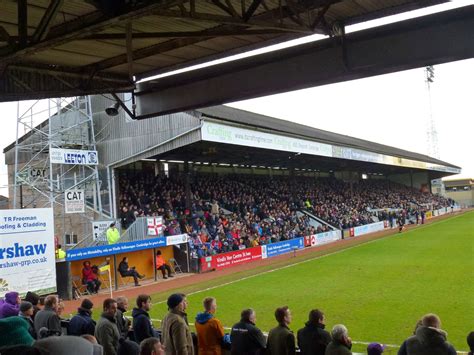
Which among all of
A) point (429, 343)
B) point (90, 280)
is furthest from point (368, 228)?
point (429, 343)

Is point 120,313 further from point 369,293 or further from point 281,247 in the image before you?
point 281,247

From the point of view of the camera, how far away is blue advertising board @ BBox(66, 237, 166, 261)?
19.0 metres

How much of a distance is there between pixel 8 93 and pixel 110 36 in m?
2.36

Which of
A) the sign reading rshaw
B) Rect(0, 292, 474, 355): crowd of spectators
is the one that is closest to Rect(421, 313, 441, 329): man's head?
Rect(0, 292, 474, 355): crowd of spectators

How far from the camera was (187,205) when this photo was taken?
27516 mm

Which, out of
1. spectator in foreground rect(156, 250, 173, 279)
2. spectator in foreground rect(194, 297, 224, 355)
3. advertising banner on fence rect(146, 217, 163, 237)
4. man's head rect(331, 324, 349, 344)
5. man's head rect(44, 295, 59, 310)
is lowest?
spectator in foreground rect(156, 250, 173, 279)

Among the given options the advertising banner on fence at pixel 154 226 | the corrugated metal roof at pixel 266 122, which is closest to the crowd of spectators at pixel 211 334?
the advertising banner on fence at pixel 154 226

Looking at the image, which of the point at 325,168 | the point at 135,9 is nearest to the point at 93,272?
the point at 135,9

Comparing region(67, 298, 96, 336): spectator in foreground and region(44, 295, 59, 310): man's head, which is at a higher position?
region(44, 295, 59, 310): man's head

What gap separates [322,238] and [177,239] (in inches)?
611

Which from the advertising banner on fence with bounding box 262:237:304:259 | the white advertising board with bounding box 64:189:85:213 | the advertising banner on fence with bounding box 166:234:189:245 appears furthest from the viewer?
the advertising banner on fence with bounding box 262:237:304:259

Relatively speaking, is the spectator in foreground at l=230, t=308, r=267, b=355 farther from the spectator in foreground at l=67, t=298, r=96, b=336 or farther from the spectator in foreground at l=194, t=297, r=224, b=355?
the spectator in foreground at l=67, t=298, r=96, b=336

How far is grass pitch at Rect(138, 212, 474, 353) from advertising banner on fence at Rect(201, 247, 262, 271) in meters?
3.30

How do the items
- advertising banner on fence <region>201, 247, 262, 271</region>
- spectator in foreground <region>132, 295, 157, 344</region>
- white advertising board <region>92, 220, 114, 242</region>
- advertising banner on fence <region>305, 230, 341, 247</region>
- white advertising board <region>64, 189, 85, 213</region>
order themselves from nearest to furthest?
spectator in foreground <region>132, 295, 157, 344</region>, white advertising board <region>64, 189, 85, 213</region>, white advertising board <region>92, 220, 114, 242</region>, advertising banner on fence <region>201, 247, 262, 271</region>, advertising banner on fence <region>305, 230, 341, 247</region>
